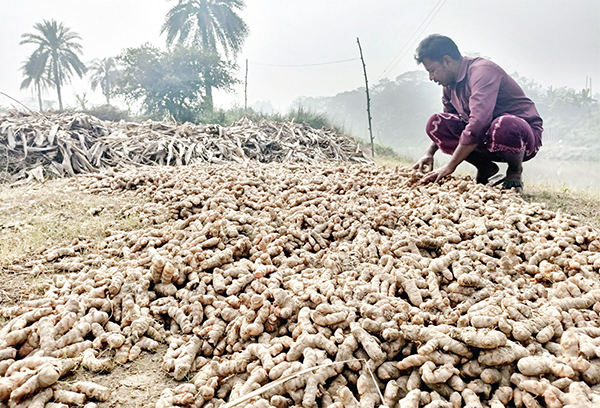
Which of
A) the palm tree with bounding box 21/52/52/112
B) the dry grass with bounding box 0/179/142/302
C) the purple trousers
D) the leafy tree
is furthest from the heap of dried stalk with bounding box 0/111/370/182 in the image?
the palm tree with bounding box 21/52/52/112

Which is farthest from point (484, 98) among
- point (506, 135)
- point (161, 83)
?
point (161, 83)

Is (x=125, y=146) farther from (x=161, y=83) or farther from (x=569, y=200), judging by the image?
(x=161, y=83)

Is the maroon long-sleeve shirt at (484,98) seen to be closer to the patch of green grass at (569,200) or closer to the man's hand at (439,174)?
the man's hand at (439,174)

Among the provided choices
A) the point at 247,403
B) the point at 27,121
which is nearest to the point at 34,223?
the point at 247,403

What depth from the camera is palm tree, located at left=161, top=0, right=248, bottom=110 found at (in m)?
17.1

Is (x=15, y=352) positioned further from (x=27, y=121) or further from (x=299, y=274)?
(x=27, y=121)

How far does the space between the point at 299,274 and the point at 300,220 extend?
1.91 feet

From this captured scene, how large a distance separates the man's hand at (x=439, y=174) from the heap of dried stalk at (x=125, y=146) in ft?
9.14

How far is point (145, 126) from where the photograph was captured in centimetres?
586

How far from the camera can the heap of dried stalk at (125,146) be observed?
446 cm

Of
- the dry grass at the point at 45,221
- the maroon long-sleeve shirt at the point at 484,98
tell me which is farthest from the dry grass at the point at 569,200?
the dry grass at the point at 45,221

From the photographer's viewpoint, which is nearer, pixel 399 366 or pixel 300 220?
pixel 399 366

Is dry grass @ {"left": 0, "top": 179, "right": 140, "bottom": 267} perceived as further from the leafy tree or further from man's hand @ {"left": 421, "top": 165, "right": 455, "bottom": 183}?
the leafy tree

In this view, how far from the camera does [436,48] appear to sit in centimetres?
274
